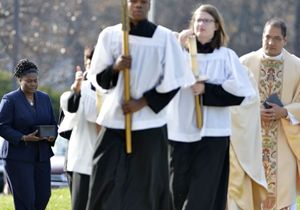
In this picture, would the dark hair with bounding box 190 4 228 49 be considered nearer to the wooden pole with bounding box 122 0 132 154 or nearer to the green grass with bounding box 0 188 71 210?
the wooden pole with bounding box 122 0 132 154

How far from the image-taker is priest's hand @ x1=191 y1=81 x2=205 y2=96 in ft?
38.8

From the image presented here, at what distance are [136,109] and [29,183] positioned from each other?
356cm

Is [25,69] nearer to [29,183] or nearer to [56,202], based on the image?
[29,183]

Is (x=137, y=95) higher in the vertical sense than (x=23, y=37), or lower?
higher

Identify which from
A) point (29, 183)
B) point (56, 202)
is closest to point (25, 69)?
point (29, 183)

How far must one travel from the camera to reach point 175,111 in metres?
12.2

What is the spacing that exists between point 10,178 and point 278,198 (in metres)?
2.82

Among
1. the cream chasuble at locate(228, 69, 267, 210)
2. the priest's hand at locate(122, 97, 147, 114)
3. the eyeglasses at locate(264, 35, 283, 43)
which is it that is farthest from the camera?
the eyeglasses at locate(264, 35, 283, 43)

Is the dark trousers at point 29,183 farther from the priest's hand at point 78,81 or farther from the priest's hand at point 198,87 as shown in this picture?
the priest's hand at point 198,87

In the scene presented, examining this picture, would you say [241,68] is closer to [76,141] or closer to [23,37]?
[76,141]

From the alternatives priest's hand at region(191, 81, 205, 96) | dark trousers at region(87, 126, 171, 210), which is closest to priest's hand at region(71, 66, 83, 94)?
dark trousers at region(87, 126, 171, 210)

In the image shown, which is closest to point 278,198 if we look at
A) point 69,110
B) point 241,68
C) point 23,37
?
point 241,68

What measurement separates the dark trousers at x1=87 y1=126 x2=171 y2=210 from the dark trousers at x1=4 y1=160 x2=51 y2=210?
3091 millimetres

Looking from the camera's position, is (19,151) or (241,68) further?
(19,151)
